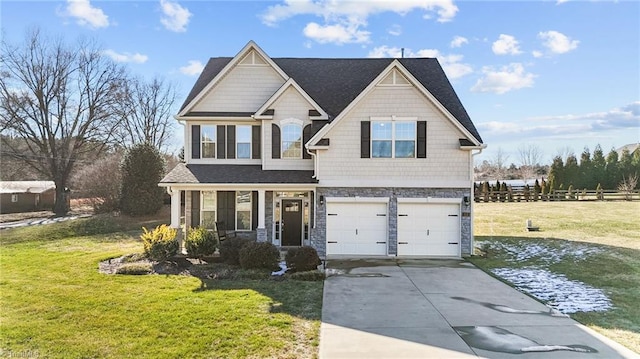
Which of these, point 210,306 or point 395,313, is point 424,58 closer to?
point 395,313

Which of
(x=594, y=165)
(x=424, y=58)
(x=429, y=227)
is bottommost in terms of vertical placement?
(x=429, y=227)

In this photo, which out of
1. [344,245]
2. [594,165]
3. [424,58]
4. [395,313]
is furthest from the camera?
[594,165]

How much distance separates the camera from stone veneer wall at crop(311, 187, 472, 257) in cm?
1473

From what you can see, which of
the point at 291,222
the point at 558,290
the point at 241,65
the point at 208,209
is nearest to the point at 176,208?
the point at 208,209

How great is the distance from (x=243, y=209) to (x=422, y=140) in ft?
25.9

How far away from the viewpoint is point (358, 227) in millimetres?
14867

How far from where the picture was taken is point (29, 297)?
924 cm

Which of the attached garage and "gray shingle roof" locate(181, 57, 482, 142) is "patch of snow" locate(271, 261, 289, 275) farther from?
"gray shingle roof" locate(181, 57, 482, 142)

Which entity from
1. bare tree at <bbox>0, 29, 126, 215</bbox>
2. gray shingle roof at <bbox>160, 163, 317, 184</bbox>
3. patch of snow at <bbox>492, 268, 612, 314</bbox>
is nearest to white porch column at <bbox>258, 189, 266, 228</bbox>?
gray shingle roof at <bbox>160, 163, 317, 184</bbox>

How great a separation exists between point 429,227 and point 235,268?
25.1ft

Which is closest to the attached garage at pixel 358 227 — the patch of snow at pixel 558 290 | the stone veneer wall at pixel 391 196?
the stone veneer wall at pixel 391 196

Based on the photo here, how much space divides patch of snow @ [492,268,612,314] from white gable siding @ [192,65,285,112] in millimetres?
11553

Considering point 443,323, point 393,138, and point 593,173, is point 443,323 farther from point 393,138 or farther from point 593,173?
point 593,173

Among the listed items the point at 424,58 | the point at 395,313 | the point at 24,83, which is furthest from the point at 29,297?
the point at 24,83
